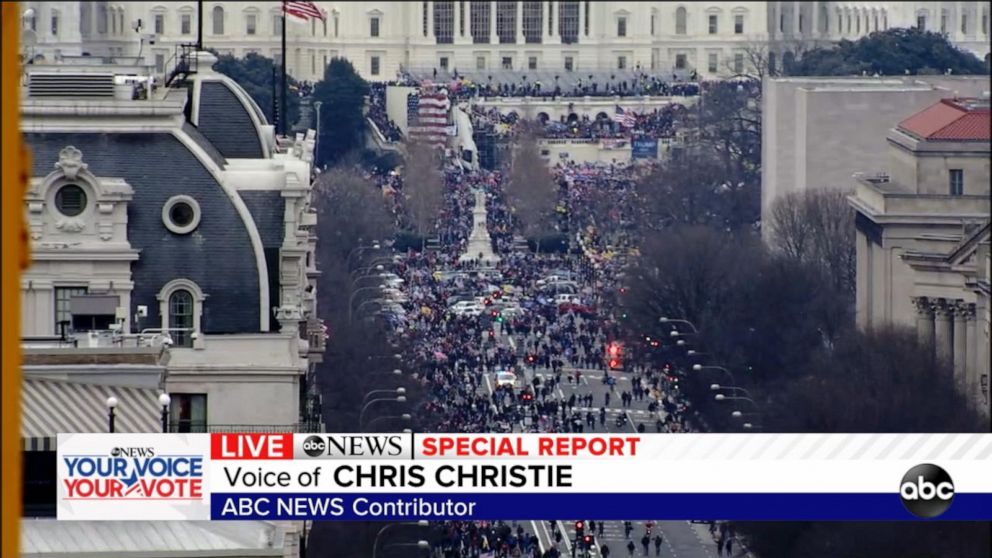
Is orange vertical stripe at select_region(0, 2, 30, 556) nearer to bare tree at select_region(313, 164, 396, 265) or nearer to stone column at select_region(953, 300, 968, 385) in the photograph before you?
stone column at select_region(953, 300, 968, 385)

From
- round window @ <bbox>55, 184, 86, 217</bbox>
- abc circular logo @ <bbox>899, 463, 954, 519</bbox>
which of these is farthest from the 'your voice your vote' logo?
round window @ <bbox>55, 184, 86, 217</bbox>

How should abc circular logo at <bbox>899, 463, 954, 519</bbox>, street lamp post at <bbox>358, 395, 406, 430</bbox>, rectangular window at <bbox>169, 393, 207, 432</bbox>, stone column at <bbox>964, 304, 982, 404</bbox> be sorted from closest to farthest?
abc circular logo at <bbox>899, 463, 954, 519</bbox> → rectangular window at <bbox>169, 393, 207, 432</bbox> → street lamp post at <bbox>358, 395, 406, 430</bbox> → stone column at <bbox>964, 304, 982, 404</bbox>

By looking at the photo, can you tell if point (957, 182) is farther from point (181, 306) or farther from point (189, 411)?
point (189, 411)

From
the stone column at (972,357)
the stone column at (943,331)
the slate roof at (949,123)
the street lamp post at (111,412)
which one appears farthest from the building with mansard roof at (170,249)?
the slate roof at (949,123)

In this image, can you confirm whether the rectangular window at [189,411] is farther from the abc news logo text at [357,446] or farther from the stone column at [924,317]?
the stone column at [924,317]

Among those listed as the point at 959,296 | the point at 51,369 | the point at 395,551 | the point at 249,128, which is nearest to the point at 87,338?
the point at 51,369
